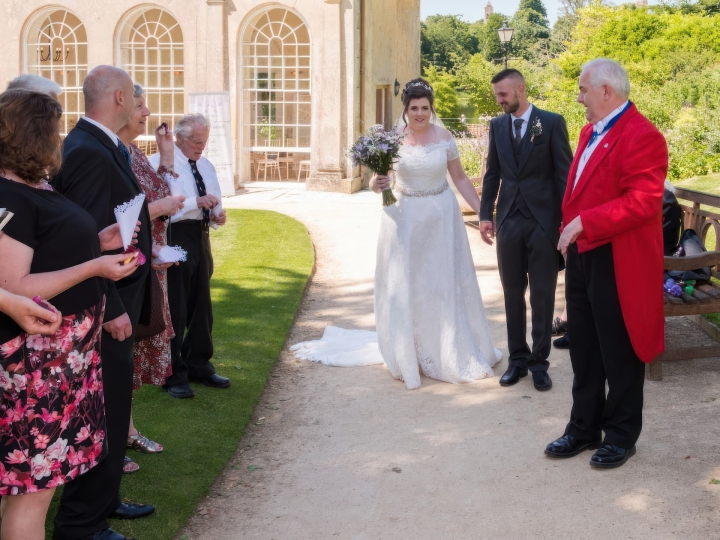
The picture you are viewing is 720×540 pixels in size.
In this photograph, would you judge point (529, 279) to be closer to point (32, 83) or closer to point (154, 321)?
point (154, 321)

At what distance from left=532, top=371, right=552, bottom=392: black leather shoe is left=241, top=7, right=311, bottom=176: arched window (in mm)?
14570

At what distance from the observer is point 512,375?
20.2 ft

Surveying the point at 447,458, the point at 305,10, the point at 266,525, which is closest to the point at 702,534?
the point at 447,458

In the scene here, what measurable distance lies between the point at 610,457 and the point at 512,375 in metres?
1.62

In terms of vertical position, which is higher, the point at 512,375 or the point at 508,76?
the point at 508,76

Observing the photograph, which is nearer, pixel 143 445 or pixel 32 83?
pixel 32 83

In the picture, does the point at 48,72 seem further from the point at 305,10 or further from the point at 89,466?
the point at 89,466

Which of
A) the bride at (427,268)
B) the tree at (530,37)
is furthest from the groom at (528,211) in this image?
the tree at (530,37)

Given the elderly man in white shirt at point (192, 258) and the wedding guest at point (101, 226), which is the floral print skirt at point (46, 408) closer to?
the wedding guest at point (101, 226)

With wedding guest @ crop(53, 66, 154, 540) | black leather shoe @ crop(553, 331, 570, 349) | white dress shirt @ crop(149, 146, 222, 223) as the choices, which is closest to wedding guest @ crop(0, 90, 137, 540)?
wedding guest @ crop(53, 66, 154, 540)

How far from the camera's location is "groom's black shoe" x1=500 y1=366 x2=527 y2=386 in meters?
6.12

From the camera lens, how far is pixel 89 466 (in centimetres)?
312

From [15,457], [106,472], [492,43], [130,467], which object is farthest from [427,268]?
[492,43]

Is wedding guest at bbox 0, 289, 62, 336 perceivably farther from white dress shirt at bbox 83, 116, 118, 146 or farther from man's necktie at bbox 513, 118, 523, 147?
man's necktie at bbox 513, 118, 523, 147
